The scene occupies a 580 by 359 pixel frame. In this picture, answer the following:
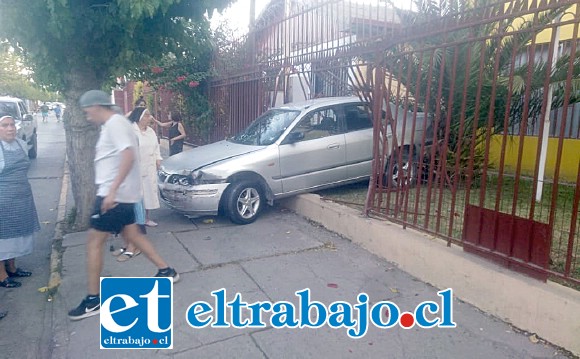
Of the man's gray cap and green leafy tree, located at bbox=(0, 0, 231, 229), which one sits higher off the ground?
green leafy tree, located at bbox=(0, 0, 231, 229)

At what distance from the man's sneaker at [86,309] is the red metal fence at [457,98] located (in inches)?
124

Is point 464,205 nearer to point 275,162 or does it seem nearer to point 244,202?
point 275,162

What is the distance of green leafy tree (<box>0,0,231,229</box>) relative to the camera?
528 centimetres

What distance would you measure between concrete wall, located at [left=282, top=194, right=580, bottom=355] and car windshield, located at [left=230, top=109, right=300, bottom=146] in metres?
1.77

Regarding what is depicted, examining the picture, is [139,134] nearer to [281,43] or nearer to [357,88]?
[357,88]

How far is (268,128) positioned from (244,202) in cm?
136

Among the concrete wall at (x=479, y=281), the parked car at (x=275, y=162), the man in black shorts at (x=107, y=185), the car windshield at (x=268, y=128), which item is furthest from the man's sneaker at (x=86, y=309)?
the car windshield at (x=268, y=128)

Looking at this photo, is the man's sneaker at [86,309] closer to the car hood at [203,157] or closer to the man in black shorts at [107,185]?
the man in black shorts at [107,185]

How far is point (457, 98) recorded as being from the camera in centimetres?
688

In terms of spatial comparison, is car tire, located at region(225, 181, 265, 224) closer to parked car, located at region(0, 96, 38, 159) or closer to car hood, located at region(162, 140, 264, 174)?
car hood, located at region(162, 140, 264, 174)

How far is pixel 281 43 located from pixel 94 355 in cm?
639

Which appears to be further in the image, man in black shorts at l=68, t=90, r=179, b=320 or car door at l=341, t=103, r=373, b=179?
car door at l=341, t=103, r=373, b=179

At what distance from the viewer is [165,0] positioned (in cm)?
496

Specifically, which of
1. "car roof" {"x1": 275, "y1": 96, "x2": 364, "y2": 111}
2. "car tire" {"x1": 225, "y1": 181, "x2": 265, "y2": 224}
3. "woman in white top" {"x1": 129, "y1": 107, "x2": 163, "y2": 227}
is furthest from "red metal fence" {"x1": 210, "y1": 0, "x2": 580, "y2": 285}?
"woman in white top" {"x1": 129, "y1": 107, "x2": 163, "y2": 227}
